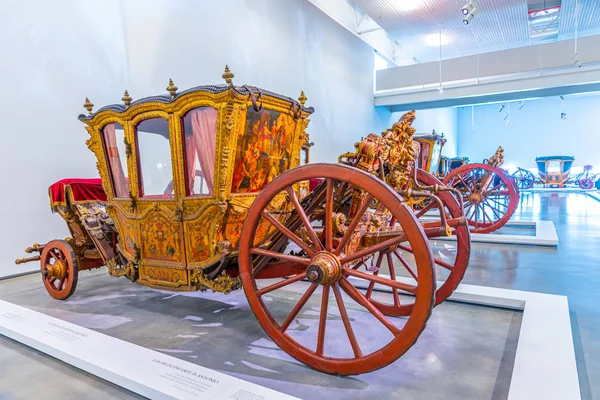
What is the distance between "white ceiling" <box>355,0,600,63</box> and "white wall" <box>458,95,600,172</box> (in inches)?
274

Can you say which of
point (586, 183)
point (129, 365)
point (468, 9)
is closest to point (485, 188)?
point (468, 9)

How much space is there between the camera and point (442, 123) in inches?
747

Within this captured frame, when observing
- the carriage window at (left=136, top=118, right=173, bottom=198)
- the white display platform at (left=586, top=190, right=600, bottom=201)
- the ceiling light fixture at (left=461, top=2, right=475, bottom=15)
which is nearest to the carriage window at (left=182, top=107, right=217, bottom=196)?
the carriage window at (left=136, top=118, right=173, bottom=198)

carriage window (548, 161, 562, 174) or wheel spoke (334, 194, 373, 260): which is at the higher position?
carriage window (548, 161, 562, 174)

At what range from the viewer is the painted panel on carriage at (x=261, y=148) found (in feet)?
8.53

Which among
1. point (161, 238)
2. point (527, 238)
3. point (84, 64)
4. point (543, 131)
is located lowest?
point (527, 238)

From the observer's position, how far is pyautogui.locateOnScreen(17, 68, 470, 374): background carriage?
195 centimetres

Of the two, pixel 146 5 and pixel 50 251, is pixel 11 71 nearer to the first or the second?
pixel 146 5

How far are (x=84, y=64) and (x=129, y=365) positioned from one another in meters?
4.66

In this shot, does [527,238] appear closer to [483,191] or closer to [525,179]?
[483,191]

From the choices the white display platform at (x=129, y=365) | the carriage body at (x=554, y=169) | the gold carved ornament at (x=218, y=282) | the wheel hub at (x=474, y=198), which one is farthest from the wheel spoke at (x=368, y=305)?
the carriage body at (x=554, y=169)

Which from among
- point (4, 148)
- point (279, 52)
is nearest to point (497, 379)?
point (4, 148)

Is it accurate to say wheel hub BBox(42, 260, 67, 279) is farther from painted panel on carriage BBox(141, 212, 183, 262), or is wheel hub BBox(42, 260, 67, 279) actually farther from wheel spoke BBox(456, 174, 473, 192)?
wheel spoke BBox(456, 174, 473, 192)

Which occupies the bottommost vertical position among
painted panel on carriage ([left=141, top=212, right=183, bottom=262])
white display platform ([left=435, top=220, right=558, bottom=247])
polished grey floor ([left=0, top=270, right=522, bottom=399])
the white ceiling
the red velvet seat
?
polished grey floor ([left=0, top=270, right=522, bottom=399])
